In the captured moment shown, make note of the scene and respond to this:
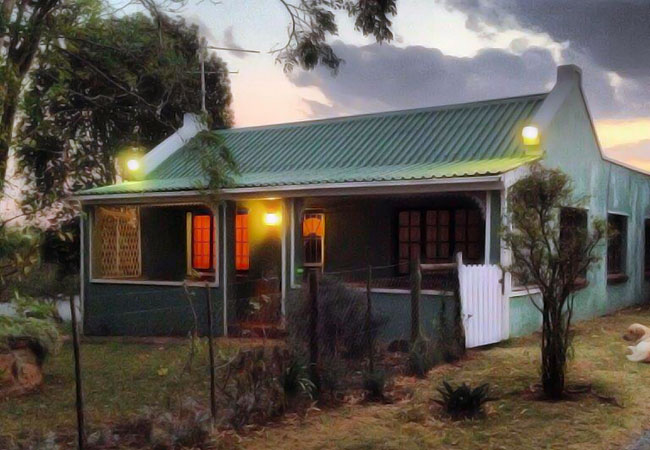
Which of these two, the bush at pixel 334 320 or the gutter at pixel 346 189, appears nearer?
the bush at pixel 334 320

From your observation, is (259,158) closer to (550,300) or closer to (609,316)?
(609,316)

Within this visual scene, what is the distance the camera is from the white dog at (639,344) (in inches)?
399

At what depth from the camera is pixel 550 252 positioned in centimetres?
784

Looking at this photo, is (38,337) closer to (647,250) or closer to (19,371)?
(19,371)

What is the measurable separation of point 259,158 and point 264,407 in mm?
10916

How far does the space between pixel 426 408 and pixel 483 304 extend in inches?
159

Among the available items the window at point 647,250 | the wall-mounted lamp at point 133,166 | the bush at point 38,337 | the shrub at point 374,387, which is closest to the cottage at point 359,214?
the wall-mounted lamp at point 133,166

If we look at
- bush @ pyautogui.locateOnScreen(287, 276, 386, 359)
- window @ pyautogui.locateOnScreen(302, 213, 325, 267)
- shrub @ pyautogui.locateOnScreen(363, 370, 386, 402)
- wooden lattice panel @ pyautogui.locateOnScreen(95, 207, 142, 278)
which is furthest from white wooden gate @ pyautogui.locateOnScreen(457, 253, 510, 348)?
wooden lattice panel @ pyautogui.locateOnScreen(95, 207, 142, 278)

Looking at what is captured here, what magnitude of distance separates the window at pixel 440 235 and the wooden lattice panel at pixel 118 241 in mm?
6215

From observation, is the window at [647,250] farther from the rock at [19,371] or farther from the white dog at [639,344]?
the rock at [19,371]

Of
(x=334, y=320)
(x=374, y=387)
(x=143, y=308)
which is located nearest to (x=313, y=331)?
(x=374, y=387)

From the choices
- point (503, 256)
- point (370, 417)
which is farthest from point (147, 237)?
point (370, 417)

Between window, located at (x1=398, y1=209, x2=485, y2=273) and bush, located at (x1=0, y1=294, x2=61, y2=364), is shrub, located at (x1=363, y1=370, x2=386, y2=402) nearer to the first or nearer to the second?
bush, located at (x1=0, y1=294, x2=61, y2=364)

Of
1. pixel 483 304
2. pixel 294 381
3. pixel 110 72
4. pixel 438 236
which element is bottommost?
pixel 294 381
